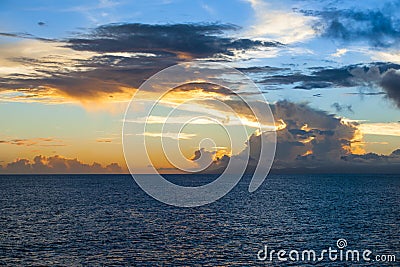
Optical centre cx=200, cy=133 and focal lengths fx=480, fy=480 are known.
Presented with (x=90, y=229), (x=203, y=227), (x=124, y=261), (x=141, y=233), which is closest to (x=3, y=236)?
(x=90, y=229)

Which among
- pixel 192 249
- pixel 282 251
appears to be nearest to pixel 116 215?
pixel 192 249

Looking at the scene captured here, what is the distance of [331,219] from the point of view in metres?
102

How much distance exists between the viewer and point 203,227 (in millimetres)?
88938

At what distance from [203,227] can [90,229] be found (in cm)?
2046

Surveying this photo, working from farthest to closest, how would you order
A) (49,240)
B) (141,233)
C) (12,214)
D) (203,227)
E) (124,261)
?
(12,214) < (203,227) < (141,233) < (49,240) < (124,261)

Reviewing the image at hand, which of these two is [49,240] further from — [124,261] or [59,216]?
[59,216]

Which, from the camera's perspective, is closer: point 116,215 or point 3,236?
point 3,236

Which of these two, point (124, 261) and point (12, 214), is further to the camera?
point (12, 214)

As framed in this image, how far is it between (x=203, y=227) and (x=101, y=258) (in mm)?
30927

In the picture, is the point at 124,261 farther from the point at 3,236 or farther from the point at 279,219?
the point at 279,219

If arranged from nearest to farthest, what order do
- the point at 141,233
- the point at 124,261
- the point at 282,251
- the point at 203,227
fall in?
the point at 124,261 < the point at 282,251 < the point at 141,233 < the point at 203,227

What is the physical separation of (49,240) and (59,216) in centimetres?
3490

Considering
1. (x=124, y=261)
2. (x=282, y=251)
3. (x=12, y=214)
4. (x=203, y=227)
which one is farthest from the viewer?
(x=12, y=214)

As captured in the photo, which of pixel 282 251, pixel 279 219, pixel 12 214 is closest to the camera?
pixel 282 251
